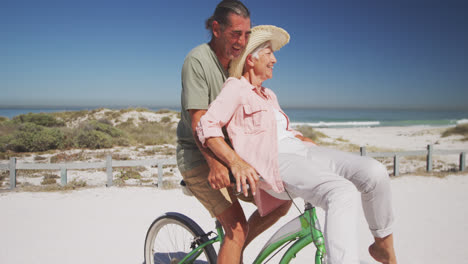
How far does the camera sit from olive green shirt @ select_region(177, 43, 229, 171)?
72.5 inches

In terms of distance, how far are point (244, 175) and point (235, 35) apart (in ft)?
2.82

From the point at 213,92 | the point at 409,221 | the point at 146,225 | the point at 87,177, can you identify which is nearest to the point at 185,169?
the point at 213,92

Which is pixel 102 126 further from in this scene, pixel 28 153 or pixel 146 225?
pixel 146 225

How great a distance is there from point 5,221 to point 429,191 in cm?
857

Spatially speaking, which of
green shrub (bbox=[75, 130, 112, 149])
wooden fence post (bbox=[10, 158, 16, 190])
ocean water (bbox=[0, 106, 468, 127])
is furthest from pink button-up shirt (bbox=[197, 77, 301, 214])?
ocean water (bbox=[0, 106, 468, 127])

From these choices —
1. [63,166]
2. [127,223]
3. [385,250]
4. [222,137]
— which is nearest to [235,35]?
[222,137]

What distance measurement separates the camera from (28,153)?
12.5 m

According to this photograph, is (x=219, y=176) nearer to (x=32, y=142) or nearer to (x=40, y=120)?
(x=32, y=142)

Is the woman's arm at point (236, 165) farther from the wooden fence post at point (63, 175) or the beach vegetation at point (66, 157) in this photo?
the beach vegetation at point (66, 157)

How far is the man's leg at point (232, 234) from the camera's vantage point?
6.49 feet

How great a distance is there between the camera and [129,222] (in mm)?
5441

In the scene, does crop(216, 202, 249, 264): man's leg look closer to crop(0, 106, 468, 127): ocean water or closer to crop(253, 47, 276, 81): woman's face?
crop(253, 47, 276, 81): woman's face

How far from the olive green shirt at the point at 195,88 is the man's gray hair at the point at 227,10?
201 millimetres

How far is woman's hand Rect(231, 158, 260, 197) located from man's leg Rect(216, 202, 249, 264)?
1.78 feet
